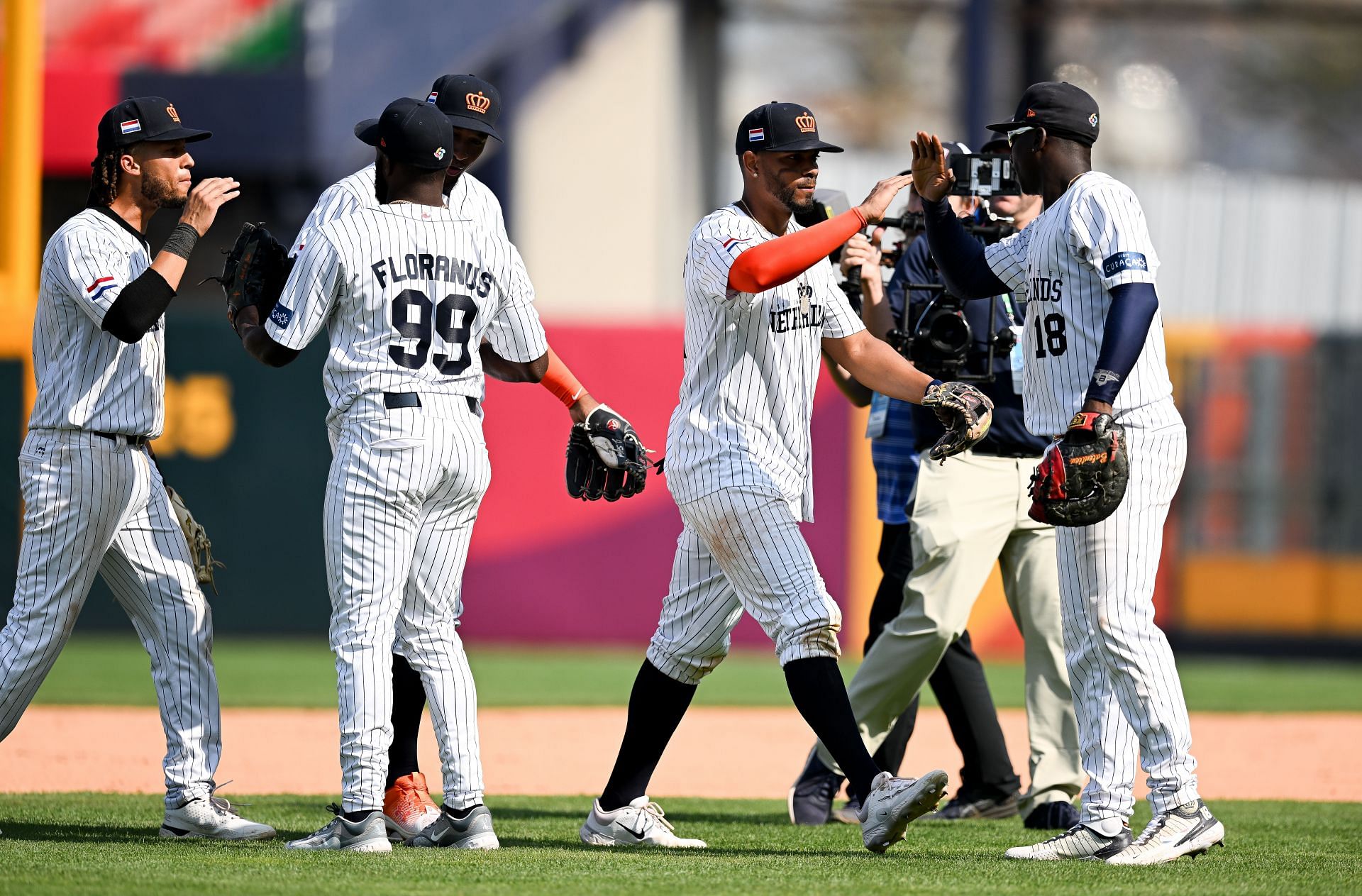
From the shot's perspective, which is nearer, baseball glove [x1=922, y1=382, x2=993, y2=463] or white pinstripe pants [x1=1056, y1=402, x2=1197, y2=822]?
→ white pinstripe pants [x1=1056, y1=402, x2=1197, y2=822]

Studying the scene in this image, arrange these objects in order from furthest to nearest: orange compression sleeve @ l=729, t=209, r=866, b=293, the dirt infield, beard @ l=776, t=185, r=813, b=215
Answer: the dirt infield < beard @ l=776, t=185, r=813, b=215 < orange compression sleeve @ l=729, t=209, r=866, b=293

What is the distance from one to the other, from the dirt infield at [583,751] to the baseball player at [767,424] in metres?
1.75

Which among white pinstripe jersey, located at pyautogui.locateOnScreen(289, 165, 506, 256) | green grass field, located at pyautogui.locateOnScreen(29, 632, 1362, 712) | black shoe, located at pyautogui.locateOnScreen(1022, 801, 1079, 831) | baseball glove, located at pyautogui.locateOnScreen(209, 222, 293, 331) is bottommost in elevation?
green grass field, located at pyautogui.locateOnScreen(29, 632, 1362, 712)

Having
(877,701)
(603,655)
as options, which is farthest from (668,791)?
(603,655)

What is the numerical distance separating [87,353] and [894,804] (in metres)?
2.64

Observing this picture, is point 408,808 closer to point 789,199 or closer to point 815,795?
point 815,795

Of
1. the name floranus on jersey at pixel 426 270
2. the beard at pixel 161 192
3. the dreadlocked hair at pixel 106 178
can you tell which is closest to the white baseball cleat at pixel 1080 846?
the name floranus on jersey at pixel 426 270

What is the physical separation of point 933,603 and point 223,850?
2.35 m

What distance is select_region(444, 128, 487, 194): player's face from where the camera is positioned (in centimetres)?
511

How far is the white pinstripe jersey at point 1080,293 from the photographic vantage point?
4.46 metres

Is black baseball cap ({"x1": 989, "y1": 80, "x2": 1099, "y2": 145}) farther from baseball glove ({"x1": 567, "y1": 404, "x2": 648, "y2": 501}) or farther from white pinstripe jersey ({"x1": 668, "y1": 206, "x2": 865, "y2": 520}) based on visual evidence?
baseball glove ({"x1": 567, "y1": 404, "x2": 648, "y2": 501})

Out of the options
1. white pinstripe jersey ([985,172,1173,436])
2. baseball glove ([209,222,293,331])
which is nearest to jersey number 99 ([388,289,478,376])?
baseball glove ([209,222,293,331])

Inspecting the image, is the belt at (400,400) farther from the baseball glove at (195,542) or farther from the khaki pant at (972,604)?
the khaki pant at (972,604)

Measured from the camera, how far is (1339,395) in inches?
522
